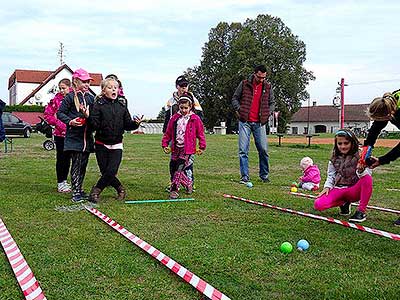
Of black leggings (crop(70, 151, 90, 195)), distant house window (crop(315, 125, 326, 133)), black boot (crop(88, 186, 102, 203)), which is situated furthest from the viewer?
distant house window (crop(315, 125, 326, 133))

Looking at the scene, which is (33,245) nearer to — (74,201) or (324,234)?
(74,201)

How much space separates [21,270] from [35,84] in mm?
74341

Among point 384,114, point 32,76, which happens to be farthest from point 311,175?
point 32,76

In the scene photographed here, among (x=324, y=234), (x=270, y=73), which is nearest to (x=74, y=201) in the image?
(x=324, y=234)

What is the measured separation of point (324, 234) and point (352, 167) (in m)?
1.34

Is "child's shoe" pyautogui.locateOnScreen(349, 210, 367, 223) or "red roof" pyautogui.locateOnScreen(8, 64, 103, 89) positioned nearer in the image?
"child's shoe" pyautogui.locateOnScreen(349, 210, 367, 223)

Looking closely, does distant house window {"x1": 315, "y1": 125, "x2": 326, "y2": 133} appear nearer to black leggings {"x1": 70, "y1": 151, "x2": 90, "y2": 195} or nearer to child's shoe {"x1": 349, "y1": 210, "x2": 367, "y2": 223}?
black leggings {"x1": 70, "y1": 151, "x2": 90, "y2": 195}

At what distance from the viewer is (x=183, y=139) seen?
23.7ft

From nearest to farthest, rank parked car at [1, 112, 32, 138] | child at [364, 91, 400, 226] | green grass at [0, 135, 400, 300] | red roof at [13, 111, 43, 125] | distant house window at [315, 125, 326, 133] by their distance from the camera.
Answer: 1. green grass at [0, 135, 400, 300]
2. child at [364, 91, 400, 226]
3. parked car at [1, 112, 32, 138]
4. red roof at [13, 111, 43, 125]
5. distant house window at [315, 125, 326, 133]

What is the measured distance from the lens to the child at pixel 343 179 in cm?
556

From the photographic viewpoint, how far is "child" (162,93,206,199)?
7191 millimetres

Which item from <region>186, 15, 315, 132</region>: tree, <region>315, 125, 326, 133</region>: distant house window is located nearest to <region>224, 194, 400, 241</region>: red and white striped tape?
<region>186, 15, 315, 132</region>: tree

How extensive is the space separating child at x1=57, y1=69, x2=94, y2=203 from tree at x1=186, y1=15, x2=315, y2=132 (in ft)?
158

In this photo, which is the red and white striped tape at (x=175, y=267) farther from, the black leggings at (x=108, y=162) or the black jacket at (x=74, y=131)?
the black jacket at (x=74, y=131)
